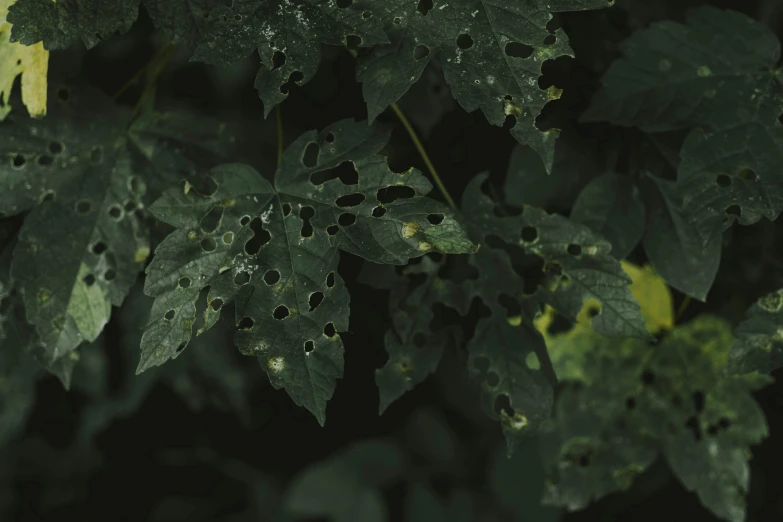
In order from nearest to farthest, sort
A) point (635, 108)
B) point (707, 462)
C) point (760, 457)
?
point (635, 108), point (707, 462), point (760, 457)

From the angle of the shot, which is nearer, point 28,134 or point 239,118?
point 28,134

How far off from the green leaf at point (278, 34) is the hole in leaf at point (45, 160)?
450 mm

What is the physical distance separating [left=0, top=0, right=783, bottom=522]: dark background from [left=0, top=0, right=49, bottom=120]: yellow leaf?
205mm

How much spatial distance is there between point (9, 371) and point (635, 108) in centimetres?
153

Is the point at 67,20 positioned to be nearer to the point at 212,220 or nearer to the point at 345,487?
the point at 212,220

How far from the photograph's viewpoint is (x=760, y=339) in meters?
1.33

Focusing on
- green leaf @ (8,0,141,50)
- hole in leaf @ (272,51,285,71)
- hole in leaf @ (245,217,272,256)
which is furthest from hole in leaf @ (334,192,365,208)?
green leaf @ (8,0,141,50)

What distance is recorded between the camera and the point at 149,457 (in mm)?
2807

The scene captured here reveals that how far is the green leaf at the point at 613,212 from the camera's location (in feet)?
4.82

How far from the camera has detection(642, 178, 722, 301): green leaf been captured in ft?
4.77

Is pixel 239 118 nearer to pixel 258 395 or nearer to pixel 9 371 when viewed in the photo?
pixel 9 371

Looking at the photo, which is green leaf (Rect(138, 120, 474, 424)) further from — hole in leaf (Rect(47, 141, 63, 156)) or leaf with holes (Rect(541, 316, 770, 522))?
leaf with holes (Rect(541, 316, 770, 522))

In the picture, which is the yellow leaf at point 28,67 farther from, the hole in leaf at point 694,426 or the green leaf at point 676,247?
the hole in leaf at point 694,426

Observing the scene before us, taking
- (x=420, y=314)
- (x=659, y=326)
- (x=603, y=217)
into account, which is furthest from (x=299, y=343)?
(x=659, y=326)
